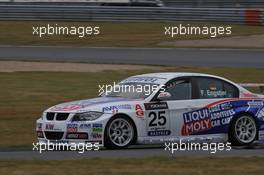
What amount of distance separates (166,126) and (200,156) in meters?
1.73

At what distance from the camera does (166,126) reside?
13.5m

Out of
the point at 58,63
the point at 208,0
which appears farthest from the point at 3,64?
the point at 208,0

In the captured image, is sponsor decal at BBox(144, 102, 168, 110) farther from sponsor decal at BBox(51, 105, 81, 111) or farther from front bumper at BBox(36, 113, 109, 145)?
sponsor decal at BBox(51, 105, 81, 111)

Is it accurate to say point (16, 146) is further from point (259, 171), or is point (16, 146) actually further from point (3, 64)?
point (3, 64)

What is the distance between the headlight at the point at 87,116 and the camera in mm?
13000

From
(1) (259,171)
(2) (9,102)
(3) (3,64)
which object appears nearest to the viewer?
(1) (259,171)

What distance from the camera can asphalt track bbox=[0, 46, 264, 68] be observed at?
92.8 ft

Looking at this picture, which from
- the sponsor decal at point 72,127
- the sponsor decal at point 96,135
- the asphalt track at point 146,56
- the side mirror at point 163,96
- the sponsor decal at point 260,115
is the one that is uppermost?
the asphalt track at point 146,56

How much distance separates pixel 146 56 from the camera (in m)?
30.2

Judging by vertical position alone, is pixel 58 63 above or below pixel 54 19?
below

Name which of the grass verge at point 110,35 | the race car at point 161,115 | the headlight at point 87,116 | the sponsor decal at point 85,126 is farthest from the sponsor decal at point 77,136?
the grass verge at point 110,35

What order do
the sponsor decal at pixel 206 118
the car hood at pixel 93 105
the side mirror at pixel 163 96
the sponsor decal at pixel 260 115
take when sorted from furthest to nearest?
the sponsor decal at pixel 260 115
the sponsor decal at pixel 206 118
the side mirror at pixel 163 96
the car hood at pixel 93 105

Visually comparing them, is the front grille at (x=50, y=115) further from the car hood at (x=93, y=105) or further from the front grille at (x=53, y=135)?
the front grille at (x=53, y=135)

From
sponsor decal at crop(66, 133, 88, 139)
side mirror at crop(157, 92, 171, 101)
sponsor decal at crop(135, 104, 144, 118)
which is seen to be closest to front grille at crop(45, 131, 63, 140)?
sponsor decal at crop(66, 133, 88, 139)
